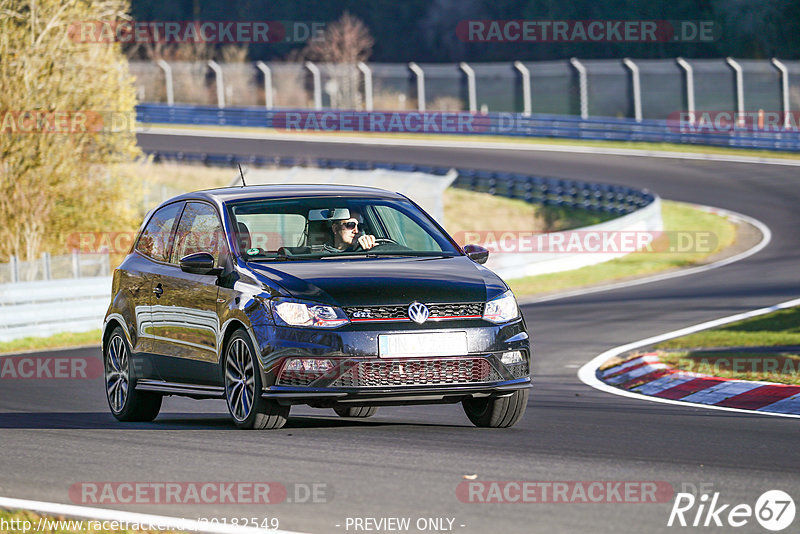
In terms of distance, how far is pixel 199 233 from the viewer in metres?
10.1

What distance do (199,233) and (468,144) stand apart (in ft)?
137

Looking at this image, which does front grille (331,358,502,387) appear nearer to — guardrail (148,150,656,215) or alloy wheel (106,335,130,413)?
alloy wheel (106,335,130,413)

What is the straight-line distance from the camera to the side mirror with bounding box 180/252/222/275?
9414 millimetres

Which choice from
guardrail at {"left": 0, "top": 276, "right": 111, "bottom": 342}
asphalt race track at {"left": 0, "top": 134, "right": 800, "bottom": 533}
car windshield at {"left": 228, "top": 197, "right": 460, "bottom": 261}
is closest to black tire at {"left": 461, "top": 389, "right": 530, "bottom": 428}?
asphalt race track at {"left": 0, "top": 134, "right": 800, "bottom": 533}

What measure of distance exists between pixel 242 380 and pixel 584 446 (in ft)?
7.62

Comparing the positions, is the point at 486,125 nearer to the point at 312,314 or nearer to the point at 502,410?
the point at 502,410

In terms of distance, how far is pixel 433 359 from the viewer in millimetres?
8609

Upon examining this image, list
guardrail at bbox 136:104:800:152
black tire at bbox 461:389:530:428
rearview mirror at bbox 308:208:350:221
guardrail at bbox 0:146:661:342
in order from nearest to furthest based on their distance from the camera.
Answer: black tire at bbox 461:389:530:428, rearview mirror at bbox 308:208:350:221, guardrail at bbox 0:146:661:342, guardrail at bbox 136:104:800:152

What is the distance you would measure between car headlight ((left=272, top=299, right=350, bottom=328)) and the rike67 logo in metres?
2.70

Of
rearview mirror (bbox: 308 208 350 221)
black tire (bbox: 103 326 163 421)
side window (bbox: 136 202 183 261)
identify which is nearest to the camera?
rearview mirror (bbox: 308 208 350 221)

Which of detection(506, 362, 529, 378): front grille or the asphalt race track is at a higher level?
detection(506, 362, 529, 378): front grille

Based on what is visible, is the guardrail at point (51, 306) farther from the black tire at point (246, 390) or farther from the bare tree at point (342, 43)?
the bare tree at point (342, 43)

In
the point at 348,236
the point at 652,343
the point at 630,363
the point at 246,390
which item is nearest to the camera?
the point at 246,390

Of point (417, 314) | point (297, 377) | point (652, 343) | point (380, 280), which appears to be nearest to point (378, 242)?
point (380, 280)
